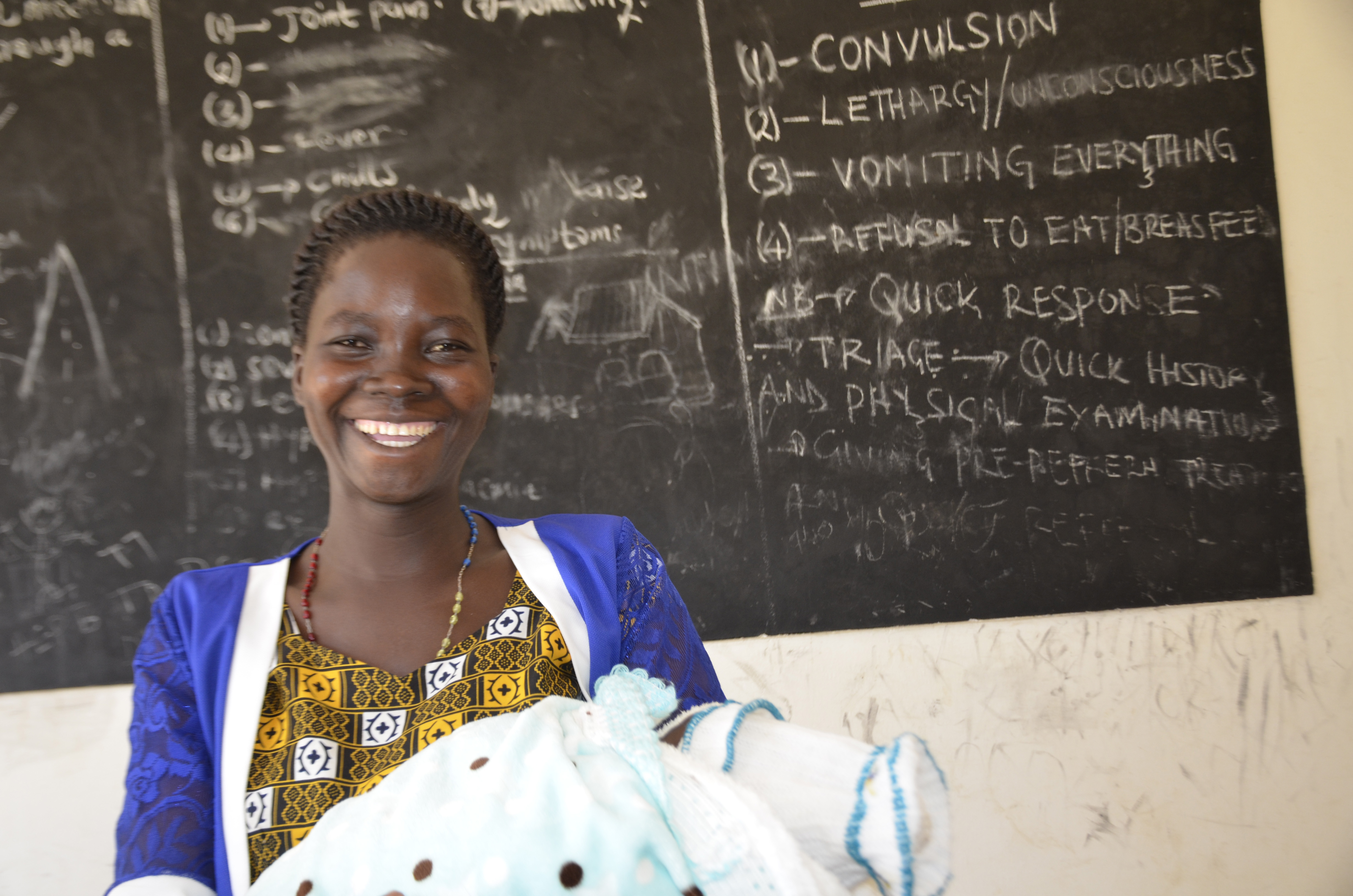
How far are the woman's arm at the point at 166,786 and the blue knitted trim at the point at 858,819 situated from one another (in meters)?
0.80

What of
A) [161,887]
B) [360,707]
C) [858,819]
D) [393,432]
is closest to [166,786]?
[161,887]

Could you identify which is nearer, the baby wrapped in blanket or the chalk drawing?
the baby wrapped in blanket

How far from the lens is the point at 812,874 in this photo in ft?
2.26

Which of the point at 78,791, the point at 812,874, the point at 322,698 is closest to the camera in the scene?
the point at 812,874

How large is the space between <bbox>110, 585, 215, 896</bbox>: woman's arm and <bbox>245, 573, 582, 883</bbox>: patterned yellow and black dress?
2.9 inches

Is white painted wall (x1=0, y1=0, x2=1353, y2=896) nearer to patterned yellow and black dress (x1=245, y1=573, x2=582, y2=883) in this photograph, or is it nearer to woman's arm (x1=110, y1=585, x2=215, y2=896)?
patterned yellow and black dress (x1=245, y1=573, x2=582, y2=883)

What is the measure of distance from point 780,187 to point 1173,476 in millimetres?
1465

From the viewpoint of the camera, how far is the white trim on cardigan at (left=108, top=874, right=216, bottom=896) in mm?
920

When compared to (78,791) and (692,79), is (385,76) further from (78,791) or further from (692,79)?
(78,791)

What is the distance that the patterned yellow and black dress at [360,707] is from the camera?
100cm

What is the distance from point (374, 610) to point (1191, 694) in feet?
7.76

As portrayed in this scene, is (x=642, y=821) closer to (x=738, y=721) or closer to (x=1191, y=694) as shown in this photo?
(x=738, y=721)

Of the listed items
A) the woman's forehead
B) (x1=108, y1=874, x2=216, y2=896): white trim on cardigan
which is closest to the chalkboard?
the woman's forehead

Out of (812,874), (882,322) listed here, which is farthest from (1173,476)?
(812,874)
